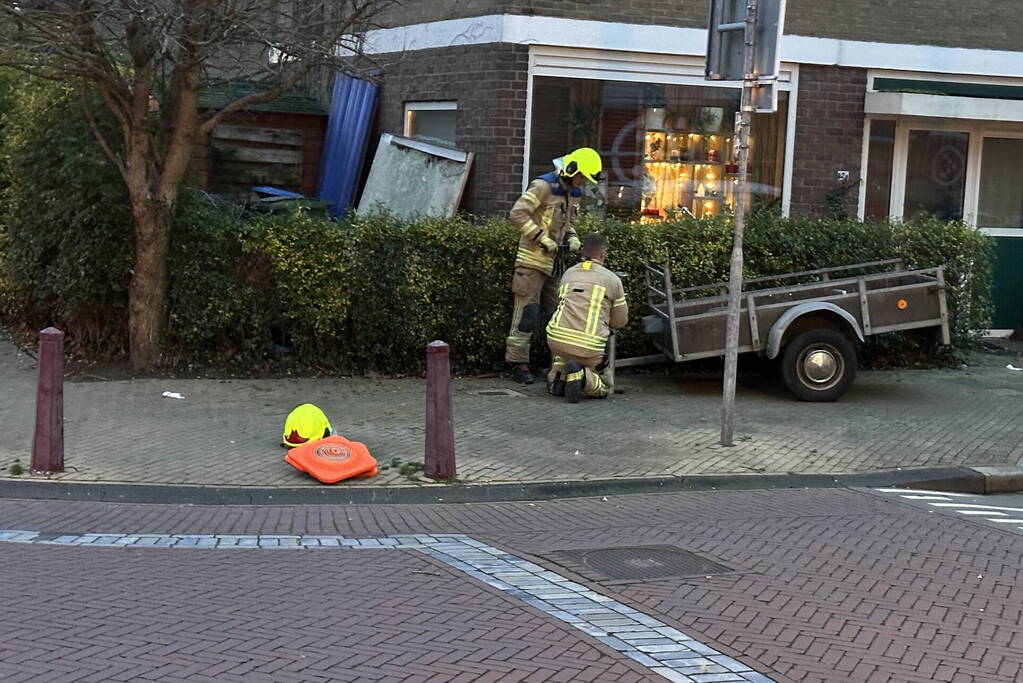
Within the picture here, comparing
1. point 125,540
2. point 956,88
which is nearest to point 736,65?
point 125,540

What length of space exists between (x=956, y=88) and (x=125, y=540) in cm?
1187

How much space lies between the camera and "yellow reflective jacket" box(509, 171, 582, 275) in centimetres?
1151

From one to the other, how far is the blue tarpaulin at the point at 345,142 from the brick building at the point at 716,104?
0.31 m

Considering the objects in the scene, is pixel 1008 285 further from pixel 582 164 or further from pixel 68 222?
pixel 68 222

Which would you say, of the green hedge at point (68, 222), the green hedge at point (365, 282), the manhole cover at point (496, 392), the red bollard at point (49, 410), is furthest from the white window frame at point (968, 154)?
the red bollard at point (49, 410)

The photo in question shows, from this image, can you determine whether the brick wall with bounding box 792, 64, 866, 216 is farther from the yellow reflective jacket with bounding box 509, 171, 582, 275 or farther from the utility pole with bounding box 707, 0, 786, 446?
the utility pole with bounding box 707, 0, 786, 446

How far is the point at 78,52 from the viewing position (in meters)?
10.0

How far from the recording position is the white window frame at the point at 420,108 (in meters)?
14.3

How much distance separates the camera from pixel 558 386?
11.4 metres

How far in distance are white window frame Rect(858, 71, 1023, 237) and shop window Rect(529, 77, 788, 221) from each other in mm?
1186

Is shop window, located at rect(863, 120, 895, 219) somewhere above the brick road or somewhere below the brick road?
above

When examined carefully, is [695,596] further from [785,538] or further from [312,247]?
[312,247]

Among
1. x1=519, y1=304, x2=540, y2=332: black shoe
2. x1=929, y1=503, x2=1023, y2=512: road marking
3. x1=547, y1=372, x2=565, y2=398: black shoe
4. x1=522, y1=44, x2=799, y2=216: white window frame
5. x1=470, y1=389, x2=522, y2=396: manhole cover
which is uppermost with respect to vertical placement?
x1=522, y1=44, x2=799, y2=216: white window frame

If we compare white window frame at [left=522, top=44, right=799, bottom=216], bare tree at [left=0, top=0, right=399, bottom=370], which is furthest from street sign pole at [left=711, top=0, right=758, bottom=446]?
white window frame at [left=522, top=44, right=799, bottom=216]
